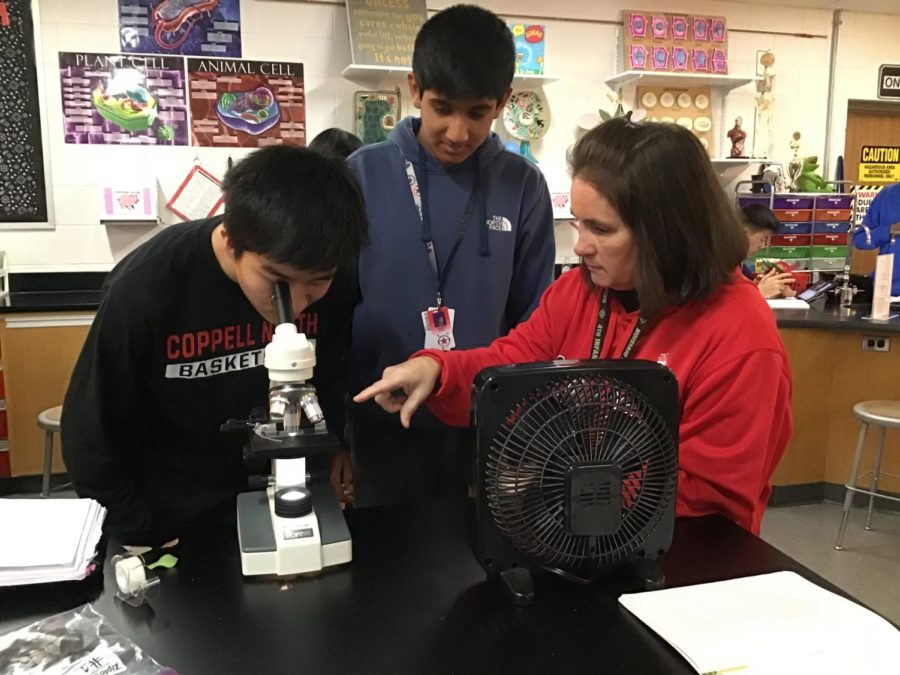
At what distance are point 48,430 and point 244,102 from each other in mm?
2038

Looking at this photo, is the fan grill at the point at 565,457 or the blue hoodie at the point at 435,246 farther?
the blue hoodie at the point at 435,246

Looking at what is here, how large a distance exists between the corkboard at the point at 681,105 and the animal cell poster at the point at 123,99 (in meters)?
2.81

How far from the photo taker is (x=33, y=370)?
3467 millimetres

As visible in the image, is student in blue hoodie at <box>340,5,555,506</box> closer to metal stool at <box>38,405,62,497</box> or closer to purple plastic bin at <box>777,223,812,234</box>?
metal stool at <box>38,405,62,497</box>

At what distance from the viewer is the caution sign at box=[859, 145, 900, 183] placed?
5586mm

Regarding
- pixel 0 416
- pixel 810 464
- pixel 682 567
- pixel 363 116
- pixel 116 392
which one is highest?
pixel 363 116

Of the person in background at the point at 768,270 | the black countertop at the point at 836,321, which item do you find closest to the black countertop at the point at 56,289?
the black countertop at the point at 836,321

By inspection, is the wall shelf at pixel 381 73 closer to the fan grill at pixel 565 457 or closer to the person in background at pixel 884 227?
the person in background at pixel 884 227

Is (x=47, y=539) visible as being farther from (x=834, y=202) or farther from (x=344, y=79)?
(x=834, y=202)

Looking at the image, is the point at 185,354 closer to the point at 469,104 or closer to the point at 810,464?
the point at 469,104

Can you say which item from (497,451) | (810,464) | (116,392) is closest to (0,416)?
(116,392)

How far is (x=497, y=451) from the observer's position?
0.85 metres

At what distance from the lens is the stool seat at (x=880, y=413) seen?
2.91 m

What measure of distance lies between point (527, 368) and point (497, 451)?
102mm
